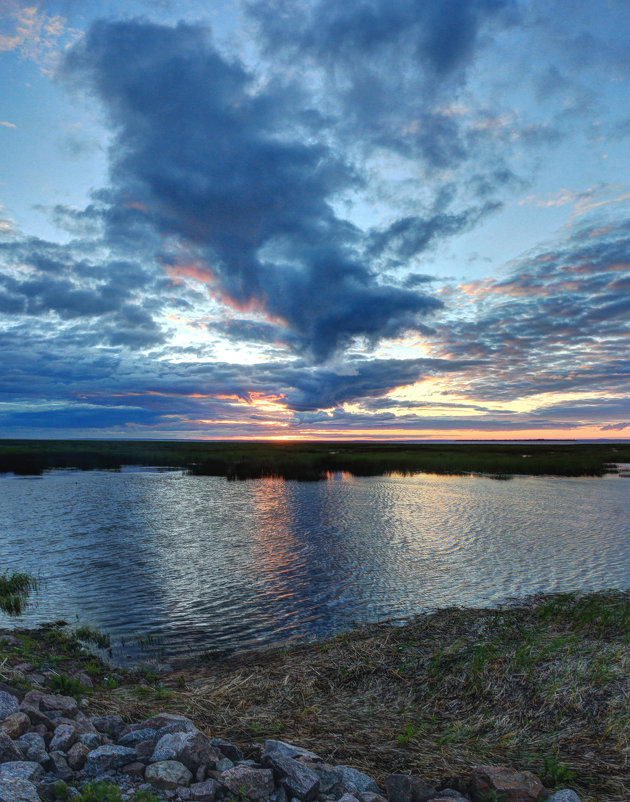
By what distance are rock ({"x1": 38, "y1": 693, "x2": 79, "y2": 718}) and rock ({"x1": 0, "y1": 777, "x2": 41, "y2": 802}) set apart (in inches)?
81.2

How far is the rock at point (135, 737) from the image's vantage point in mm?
6102

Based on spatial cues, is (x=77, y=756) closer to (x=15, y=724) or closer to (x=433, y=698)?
(x=15, y=724)

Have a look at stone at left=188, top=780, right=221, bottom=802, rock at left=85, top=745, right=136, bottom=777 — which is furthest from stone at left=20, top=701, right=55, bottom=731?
stone at left=188, top=780, right=221, bottom=802

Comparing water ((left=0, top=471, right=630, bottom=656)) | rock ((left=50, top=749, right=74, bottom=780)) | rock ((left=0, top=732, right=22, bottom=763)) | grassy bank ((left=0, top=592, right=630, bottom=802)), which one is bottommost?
water ((left=0, top=471, right=630, bottom=656))

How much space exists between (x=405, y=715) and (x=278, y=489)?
132 ft

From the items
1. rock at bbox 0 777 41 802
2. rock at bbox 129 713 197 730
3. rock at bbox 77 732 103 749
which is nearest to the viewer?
rock at bbox 0 777 41 802

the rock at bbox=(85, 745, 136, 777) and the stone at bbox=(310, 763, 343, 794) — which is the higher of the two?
the rock at bbox=(85, 745, 136, 777)

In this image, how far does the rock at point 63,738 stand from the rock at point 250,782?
6.74 ft

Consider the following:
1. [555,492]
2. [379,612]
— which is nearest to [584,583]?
[379,612]

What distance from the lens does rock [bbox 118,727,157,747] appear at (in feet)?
20.0

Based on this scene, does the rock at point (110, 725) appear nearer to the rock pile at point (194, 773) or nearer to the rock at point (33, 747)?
the rock pile at point (194, 773)

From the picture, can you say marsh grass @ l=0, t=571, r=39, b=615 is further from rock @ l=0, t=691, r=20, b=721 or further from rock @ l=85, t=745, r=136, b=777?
rock @ l=85, t=745, r=136, b=777

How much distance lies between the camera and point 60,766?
5.38m

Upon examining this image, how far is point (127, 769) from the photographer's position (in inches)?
212
